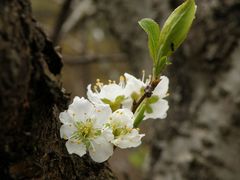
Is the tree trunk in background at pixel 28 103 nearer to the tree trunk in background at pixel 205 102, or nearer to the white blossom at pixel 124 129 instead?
the white blossom at pixel 124 129

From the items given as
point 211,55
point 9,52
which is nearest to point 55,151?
point 9,52

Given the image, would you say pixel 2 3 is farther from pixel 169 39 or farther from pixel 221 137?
pixel 221 137

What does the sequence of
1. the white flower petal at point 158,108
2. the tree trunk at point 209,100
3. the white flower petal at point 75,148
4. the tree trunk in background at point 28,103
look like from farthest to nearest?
the tree trunk at point 209,100, the white flower petal at point 158,108, the white flower petal at point 75,148, the tree trunk in background at point 28,103

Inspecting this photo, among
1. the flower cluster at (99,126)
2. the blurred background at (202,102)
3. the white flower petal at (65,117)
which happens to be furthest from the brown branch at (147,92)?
the blurred background at (202,102)

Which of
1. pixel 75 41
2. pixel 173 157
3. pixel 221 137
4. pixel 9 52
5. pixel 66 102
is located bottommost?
pixel 75 41

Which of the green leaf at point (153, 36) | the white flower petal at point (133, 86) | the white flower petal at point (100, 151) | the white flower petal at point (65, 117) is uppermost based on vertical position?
the green leaf at point (153, 36)

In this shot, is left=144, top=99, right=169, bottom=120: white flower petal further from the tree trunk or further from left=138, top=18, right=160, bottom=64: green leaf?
the tree trunk
